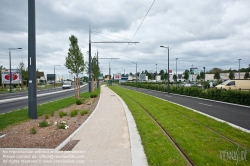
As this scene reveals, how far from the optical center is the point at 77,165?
179 inches

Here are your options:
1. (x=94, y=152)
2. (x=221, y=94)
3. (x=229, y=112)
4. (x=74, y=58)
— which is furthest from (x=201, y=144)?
(x=74, y=58)

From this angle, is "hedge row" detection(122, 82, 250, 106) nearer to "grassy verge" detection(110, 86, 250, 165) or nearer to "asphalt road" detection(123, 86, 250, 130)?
"asphalt road" detection(123, 86, 250, 130)

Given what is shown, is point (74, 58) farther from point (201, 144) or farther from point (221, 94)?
point (201, 144)

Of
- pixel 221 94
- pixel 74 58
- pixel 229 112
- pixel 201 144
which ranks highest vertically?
pixel 74 58

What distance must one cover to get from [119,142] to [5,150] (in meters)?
3.04

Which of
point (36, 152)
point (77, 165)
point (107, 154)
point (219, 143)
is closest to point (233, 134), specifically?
point (219, 143)

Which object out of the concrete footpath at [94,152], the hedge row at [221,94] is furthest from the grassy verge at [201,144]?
the hedge row at [221,94]

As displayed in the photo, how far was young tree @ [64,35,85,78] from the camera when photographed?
2139cm

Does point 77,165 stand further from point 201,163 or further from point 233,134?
point 233,134

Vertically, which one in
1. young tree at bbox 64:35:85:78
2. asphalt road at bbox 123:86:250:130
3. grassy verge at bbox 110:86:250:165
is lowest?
asphalt road at bbox 123:86:250:130

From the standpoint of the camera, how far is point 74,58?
2150cm

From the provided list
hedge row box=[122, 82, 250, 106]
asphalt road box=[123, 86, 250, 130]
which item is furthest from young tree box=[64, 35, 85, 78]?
hedge row box=[122, 82, 250, 106]

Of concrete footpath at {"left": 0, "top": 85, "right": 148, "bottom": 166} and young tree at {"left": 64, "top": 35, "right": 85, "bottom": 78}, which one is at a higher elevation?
young tree at {"left": 64, "top": 35, "right": 85, "bottom": 78}

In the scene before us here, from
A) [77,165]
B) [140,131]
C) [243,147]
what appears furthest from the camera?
[140,131]
